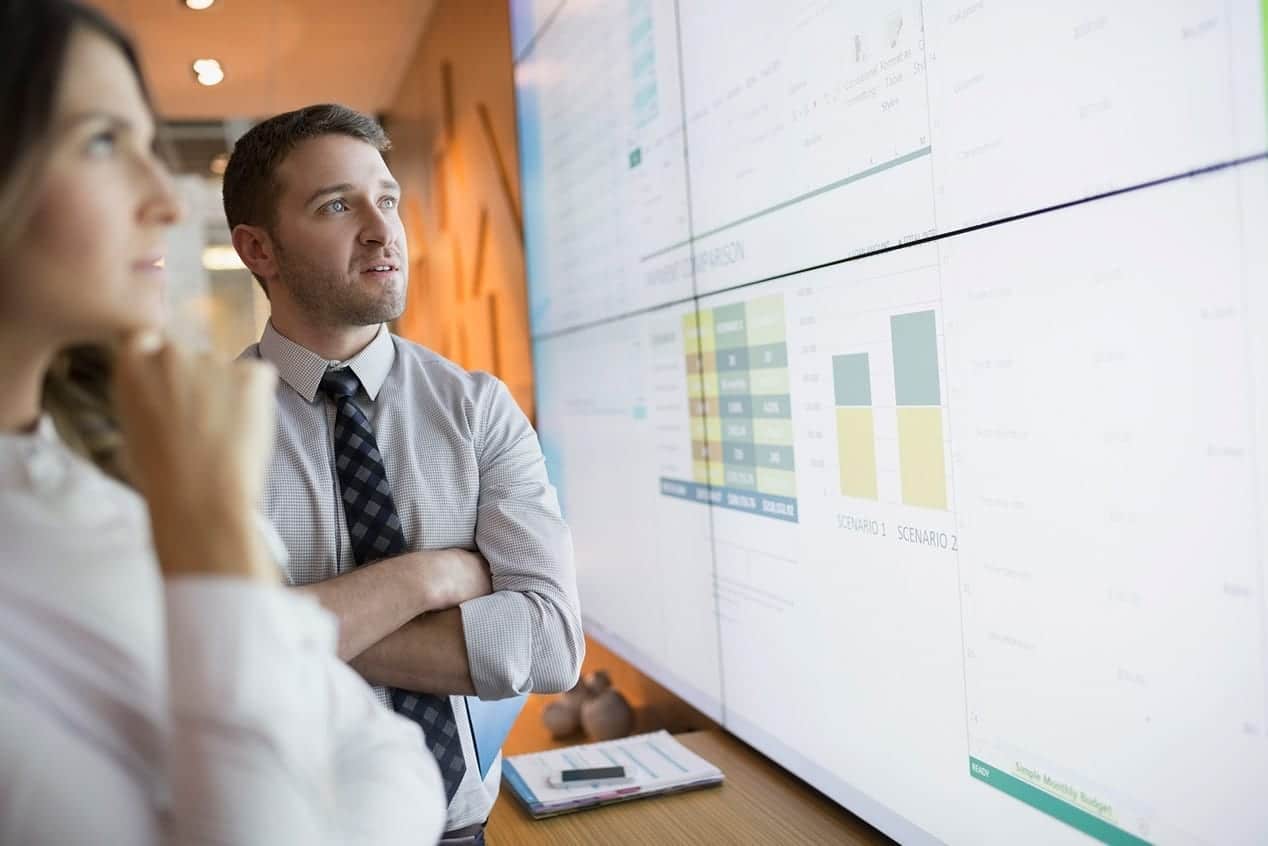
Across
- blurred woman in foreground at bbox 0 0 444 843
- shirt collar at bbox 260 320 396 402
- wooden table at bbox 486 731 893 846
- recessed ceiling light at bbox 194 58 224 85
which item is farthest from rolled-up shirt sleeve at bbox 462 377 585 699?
recessed ceiling light at bbox 194 58 224 85

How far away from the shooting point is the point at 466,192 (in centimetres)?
414

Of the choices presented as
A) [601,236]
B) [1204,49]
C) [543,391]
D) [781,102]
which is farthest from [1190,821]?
[543,391]

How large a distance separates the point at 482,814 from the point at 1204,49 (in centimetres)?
125

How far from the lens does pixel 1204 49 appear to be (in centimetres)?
92

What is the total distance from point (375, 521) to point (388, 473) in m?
0.08

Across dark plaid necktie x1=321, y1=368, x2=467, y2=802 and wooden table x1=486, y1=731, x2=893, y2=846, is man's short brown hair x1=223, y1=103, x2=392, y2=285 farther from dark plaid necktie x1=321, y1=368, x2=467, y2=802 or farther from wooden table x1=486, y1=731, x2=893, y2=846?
wooden table x1=486, y1=731, x2=893, y2=846

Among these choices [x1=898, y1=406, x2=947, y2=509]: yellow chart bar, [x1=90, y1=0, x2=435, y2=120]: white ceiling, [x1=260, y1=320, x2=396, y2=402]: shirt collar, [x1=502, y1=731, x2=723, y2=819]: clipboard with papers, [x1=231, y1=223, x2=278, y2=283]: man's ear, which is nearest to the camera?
[x1=898, y1=406, x2=947, y2=509]: yellow chart bar

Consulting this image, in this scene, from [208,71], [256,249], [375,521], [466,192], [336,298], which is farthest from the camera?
[208,71]

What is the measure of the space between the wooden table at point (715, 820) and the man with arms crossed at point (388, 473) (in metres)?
0.26

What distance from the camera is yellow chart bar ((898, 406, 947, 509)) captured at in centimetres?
132

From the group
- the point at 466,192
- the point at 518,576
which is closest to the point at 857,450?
the point at 518,576

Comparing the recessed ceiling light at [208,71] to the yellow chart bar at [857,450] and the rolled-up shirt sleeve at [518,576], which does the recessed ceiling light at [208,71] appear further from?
the yellow chart bar at [857,450]

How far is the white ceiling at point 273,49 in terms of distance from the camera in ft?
14.2

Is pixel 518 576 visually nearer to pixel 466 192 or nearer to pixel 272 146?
pixel 272 146
